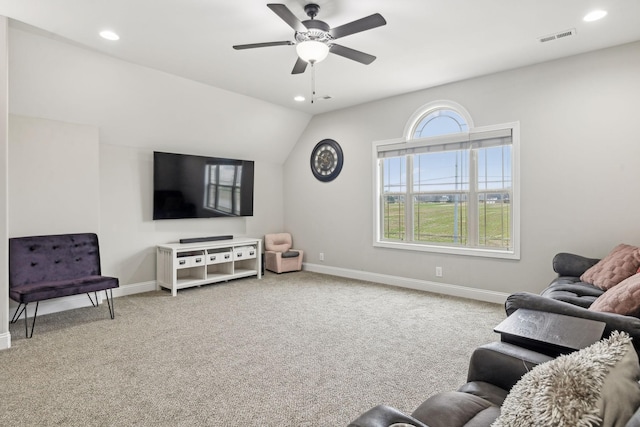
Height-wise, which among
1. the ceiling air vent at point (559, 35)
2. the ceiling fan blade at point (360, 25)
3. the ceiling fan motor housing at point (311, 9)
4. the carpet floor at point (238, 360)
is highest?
the ceiling air vent at point (559, 35)

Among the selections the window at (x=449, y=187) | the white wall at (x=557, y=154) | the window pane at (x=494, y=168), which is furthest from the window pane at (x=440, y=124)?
the window pane at (x=494, y=168)

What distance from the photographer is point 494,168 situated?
4.35 m

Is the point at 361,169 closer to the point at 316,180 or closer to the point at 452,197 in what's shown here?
the point at 316,180

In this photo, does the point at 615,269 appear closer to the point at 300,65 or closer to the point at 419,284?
the point at 419,284

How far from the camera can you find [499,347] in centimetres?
157

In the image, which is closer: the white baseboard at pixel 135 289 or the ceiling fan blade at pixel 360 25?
the ceiling fan blade at pixel 360 25

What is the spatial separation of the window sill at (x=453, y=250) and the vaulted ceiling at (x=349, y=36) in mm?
2150

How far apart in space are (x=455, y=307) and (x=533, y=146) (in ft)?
6.66

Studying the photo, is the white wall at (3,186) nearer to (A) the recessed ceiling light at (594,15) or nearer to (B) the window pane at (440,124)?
(B) the window pane at (440,124)

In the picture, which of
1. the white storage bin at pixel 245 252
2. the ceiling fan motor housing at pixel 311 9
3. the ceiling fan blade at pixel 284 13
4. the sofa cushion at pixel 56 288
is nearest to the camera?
the ceiling fan blade at pixel 284 13

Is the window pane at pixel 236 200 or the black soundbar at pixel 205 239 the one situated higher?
the window pane at pixel 236 200

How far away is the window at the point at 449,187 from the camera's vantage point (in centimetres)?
427

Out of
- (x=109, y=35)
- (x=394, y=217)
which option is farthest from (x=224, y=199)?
(x=109, y=35)

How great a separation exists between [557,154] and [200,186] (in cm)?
474
